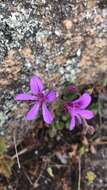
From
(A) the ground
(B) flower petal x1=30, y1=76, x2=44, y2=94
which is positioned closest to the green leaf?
(A) the ground

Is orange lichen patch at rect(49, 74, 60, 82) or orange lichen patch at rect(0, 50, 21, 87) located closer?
orange lichen patch at rect(0, 50, 21, 87)

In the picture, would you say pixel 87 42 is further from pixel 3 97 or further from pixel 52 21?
pixel 3 97

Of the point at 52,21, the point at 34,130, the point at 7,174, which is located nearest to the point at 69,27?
the point at 52,21

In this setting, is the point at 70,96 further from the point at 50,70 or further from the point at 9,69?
the point at 9,69

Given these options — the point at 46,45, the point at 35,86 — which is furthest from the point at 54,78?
the point at 35,86

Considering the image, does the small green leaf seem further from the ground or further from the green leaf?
the green leaf

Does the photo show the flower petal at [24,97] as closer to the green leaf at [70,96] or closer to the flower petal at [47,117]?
the flower petal at [47,117]

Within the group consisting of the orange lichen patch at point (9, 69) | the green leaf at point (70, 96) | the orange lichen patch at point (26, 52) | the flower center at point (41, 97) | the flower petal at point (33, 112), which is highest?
the orange lichen patch at point (26, 52)

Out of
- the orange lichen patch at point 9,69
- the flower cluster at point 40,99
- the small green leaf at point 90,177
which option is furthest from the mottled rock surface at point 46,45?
the small green leaf at point 90,177
